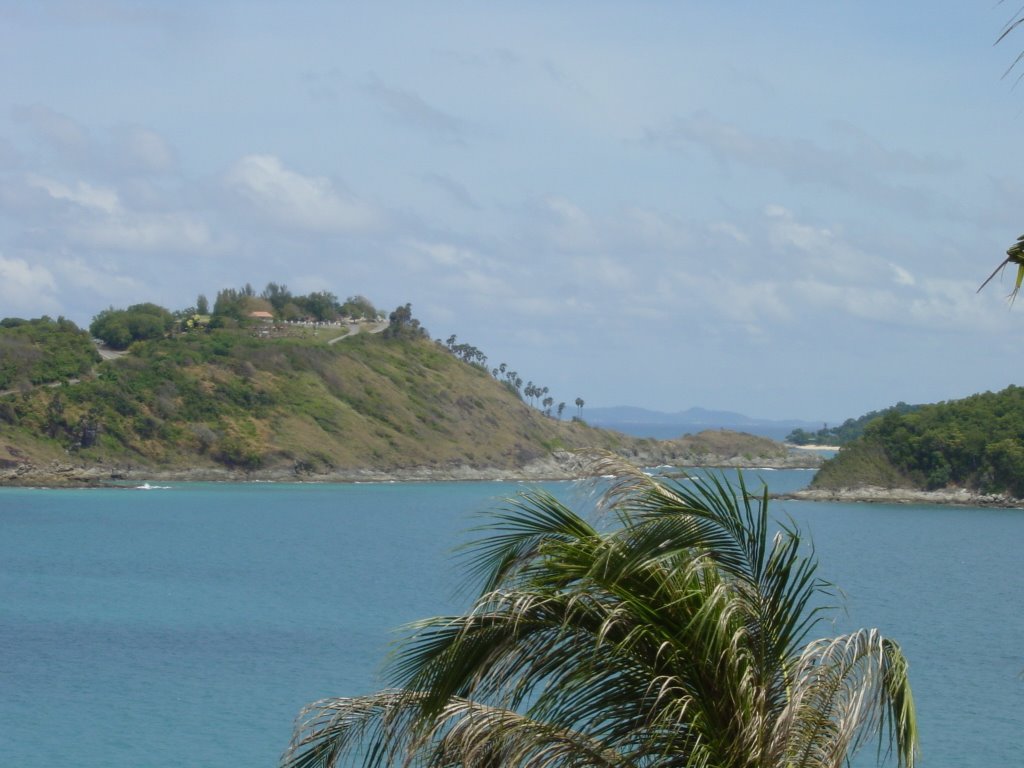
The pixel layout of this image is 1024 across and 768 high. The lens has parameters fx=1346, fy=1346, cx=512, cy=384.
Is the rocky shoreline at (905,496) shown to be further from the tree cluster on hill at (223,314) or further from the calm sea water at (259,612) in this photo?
the tree cluster on hill at (223,314)

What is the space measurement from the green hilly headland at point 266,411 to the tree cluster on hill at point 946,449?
23.0 metres

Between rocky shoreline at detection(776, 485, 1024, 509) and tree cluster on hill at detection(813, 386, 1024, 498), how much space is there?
2.34 ft

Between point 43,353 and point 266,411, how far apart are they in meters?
18.7

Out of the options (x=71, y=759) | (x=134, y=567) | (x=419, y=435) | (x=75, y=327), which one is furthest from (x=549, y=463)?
(x=71, y=759)

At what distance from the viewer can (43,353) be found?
109938 millimetres

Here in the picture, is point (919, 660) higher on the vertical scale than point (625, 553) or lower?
lower

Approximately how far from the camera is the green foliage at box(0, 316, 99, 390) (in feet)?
347

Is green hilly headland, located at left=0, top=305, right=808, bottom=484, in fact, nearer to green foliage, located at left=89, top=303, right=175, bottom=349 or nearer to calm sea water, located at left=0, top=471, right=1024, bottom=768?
green foliage, located at left=89, top=303, right=175, bottom=349

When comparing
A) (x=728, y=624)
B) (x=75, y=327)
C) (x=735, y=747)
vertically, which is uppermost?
(x=75, y=327)

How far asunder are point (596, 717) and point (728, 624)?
A: 0.85 metres

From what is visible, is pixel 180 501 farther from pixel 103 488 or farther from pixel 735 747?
pixel 735 747

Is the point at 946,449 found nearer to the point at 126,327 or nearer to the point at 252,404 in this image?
the point at 252,404

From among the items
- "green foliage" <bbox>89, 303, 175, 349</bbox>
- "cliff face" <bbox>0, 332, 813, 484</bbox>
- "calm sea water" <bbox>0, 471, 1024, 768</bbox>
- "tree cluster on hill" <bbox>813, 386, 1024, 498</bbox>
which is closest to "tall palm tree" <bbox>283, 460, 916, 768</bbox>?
"calm sea water" <bbox>0, 471, 1024, 768</bbox>

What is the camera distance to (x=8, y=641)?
37.2 metres
